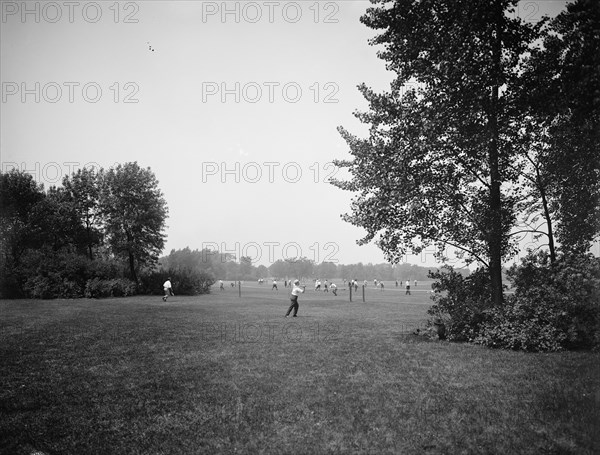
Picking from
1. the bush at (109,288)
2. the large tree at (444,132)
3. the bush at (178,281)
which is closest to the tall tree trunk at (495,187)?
the large tree at (444,132)

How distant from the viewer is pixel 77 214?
51094mm

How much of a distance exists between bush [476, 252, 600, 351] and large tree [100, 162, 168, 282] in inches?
1817

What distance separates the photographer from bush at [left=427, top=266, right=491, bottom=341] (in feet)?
38.6

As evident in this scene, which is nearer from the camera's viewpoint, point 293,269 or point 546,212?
point 546,212

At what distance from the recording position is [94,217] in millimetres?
52375

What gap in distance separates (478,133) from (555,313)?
6.15 meters

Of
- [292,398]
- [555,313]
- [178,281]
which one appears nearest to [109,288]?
[178,281]

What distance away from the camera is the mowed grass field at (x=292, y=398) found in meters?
4.94

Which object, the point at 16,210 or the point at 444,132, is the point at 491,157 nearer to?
the point at 444,132

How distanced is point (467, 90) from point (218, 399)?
37.8 feet

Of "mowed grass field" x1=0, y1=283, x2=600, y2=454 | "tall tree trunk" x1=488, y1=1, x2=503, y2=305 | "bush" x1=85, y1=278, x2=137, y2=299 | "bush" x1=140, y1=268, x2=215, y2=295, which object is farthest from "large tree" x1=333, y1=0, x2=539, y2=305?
"bush" x1=140, y1=268, x2=215, y2=295

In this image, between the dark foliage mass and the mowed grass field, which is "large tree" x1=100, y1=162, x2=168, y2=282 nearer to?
the mowed grass field

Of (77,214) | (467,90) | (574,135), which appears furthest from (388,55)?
(77,214)

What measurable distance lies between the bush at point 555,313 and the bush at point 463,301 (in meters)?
0.60
